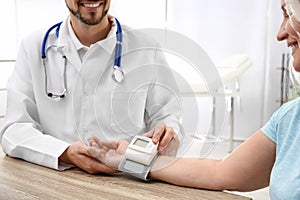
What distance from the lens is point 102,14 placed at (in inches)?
45.8

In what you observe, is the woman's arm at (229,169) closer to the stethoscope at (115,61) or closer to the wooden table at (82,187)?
the wooden table at (82,187)

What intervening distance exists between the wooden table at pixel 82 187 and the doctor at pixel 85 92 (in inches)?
1.6

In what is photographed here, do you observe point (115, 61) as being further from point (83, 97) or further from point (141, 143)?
point (141, 143)

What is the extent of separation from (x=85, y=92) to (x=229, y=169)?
1.30 feet

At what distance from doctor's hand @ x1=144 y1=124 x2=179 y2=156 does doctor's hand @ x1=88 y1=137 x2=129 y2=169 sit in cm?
7

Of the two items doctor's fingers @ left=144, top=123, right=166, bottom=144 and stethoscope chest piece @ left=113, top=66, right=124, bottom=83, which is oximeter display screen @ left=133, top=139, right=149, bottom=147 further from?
stethoscope chest piece @ left=113, top=66, right=124, bottom=83

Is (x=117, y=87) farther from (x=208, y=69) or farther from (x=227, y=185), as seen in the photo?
(x=227, y=185)

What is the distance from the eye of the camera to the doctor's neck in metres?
1.19

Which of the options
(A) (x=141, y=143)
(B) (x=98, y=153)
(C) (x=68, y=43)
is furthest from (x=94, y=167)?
(C) (x=68, y=43)

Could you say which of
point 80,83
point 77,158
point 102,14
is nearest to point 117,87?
point 80,83

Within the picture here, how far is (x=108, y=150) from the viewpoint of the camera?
0.95 m

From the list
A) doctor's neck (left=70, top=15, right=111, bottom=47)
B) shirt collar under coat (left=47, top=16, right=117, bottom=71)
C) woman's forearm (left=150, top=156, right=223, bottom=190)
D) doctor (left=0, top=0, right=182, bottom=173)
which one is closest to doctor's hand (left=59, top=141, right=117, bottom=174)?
doctor (left=0, top=0, right=182, bottom=173)

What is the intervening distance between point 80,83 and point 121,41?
6.4 inches

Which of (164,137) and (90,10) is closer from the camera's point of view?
(164,137)
